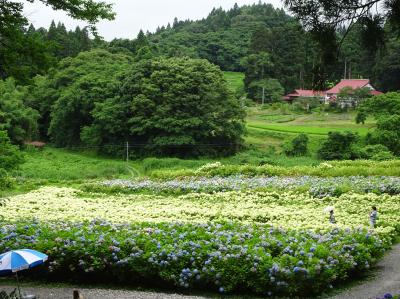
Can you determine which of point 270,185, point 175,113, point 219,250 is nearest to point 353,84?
point 175,113

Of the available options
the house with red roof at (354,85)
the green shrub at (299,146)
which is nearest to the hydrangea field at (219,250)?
the green shrub at (299,146)

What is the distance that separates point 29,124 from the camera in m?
56.5

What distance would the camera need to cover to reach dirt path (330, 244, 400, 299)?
10438 millimetres

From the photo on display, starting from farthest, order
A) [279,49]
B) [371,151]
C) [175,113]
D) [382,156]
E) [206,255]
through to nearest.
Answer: [279,49], [175,113], [371,151], [382,156], [206,255]

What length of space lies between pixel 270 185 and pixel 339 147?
69.8 ft

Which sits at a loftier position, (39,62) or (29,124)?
(39,62)

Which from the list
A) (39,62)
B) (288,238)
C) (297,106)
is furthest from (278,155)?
(39,62)

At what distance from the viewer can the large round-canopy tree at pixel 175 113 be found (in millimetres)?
50281

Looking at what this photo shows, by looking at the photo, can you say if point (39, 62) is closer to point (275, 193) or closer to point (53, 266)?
point (53, 266)

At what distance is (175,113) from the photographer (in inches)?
2012

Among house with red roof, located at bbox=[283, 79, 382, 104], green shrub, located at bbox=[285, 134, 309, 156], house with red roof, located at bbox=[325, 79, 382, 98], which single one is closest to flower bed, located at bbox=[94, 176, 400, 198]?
green shrub, located at bbox=[285, 134, 309, 156]

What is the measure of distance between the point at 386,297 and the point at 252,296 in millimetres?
4800

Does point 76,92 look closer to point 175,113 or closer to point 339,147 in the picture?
point 175,113

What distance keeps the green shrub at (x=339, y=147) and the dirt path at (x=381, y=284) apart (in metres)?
33.1
